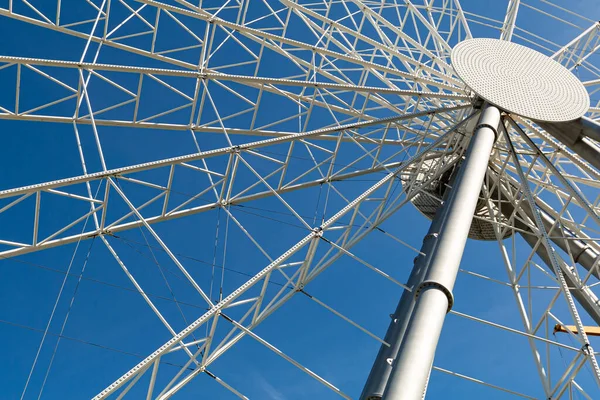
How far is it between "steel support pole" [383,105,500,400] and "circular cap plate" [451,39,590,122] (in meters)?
3.20

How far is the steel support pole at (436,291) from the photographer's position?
9.71m

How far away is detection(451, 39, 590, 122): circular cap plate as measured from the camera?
18.6 meters

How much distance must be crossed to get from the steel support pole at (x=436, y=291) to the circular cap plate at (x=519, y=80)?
3.20 metres

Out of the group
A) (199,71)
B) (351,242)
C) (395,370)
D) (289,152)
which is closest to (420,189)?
(351,242)

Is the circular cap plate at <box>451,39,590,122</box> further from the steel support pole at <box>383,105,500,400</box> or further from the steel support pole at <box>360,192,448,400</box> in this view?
the steel support pole at <box>360,192,448,400</box>

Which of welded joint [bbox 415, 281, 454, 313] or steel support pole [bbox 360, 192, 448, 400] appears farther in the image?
steel support pole [bbox 360, 192, 448, 400]

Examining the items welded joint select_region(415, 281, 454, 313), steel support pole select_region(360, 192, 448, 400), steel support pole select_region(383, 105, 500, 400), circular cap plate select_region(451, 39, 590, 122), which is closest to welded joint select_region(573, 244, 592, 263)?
circular cap plate select_region(451, 39, 590, 122)

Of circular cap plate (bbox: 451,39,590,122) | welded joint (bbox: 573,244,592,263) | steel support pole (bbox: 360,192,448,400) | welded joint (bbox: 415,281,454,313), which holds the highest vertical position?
circular cap plate (bbox: 451,39,590,122)

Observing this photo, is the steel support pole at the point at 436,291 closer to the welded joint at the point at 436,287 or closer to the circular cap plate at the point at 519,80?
the welded joint at the point at 436,287

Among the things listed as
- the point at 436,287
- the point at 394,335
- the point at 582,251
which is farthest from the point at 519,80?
the point at 436,287

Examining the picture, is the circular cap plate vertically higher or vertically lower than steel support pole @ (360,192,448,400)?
higher

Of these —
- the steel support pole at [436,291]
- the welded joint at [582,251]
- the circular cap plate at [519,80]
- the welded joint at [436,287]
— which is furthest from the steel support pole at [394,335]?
the welded joint at [582,251]

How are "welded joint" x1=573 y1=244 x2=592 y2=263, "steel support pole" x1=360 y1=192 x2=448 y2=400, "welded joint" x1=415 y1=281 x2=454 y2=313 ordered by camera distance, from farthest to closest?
1. "welded joint" x1=573 y1=244 x2=592 y2=263
2. "steel support pole" x1=360 y1=192 x2=448 y2=400
3. "welded joint" x1=415 y1=281 x2=454 y2=313

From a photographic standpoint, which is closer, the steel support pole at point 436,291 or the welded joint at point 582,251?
the steel support pole at point 436,291
